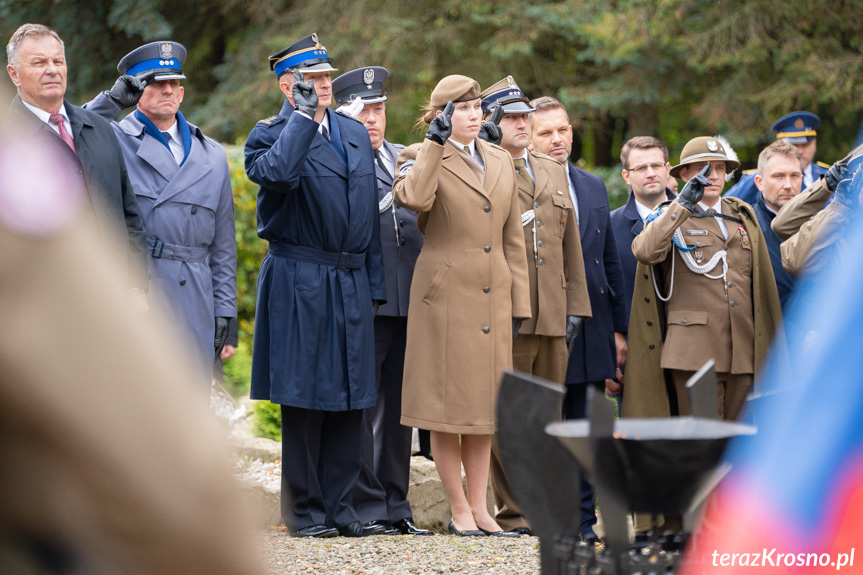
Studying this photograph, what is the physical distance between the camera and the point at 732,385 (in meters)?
5.68

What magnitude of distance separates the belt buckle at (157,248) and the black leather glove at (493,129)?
6.27 feet

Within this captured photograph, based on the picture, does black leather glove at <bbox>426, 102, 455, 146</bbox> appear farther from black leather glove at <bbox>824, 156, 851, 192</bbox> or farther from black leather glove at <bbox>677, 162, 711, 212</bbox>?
black leather glove at <bbox>824, 156, 851, 192</bbox>

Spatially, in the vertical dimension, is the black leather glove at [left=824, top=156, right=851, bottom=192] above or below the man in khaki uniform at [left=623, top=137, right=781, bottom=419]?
above

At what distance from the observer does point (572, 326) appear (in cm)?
588

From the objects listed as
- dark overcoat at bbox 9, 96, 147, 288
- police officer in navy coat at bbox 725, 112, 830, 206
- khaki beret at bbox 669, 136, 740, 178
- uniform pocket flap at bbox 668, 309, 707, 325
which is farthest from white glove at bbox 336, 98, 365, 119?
police officer in navy coat at bbox 725, 112, 830, 206

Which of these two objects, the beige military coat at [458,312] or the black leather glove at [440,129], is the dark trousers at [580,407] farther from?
the black leather glove at [440,129]

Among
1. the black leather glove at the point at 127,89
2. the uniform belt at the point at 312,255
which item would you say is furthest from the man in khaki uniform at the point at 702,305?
the black leather glove at the point at 127,89

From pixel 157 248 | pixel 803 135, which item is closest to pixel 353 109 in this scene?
pixel 157 248

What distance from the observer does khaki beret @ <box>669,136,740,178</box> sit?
5.91 m

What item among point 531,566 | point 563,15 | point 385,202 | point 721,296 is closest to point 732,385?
point 721,296

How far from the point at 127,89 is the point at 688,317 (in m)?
3.21

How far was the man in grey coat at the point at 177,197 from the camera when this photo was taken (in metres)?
5.08

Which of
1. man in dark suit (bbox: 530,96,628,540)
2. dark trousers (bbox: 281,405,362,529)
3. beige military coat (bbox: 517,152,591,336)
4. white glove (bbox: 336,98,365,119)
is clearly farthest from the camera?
man in dark suit (bbox: 530,96,628,540)

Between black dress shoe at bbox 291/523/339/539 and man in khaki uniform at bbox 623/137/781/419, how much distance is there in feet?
5.93
